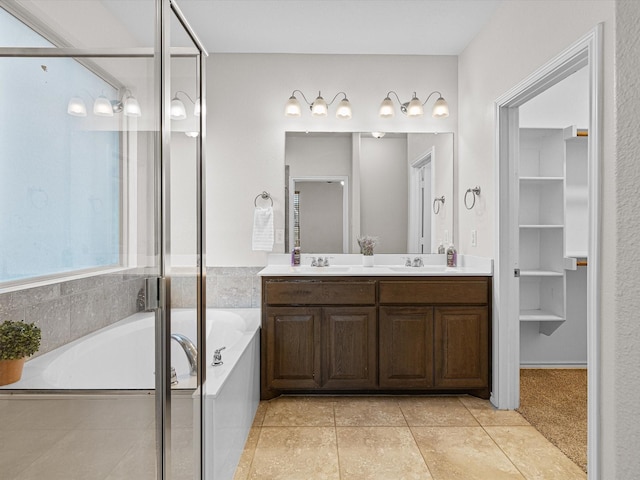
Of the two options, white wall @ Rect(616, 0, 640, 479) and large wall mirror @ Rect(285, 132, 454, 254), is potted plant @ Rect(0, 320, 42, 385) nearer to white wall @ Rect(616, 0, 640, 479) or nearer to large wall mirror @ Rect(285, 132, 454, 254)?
white wall @ Rect(616, 0, 640, 479)

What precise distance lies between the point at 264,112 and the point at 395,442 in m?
2.53

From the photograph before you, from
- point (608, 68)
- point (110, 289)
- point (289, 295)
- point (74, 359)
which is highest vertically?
point (608, 68)

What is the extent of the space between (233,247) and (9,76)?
2921 millimetres

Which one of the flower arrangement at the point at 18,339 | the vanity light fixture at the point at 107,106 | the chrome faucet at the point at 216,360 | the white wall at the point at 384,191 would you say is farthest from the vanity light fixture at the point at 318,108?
the flower arrangement at the point at 18,339

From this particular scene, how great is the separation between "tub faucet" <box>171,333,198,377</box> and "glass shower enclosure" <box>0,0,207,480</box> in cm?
1

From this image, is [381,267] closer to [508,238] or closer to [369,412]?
[508,238]

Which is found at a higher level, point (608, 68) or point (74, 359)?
point (608, 68)

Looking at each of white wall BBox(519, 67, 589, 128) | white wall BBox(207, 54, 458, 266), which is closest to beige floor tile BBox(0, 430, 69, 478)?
white wall BBox(207, 54, 458, 266)

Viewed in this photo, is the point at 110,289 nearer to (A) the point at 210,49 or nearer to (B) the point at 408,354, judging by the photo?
(B) the point at 408,354

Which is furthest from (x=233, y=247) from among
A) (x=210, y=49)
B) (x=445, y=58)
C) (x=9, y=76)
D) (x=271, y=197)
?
(x=9, y=76)

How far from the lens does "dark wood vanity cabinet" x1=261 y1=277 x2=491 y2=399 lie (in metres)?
2.94

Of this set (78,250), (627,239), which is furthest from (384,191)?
(78,250)

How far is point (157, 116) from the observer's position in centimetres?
111

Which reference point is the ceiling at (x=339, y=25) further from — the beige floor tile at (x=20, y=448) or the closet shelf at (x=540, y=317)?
the beige floor tile at (x=20, y=448)
